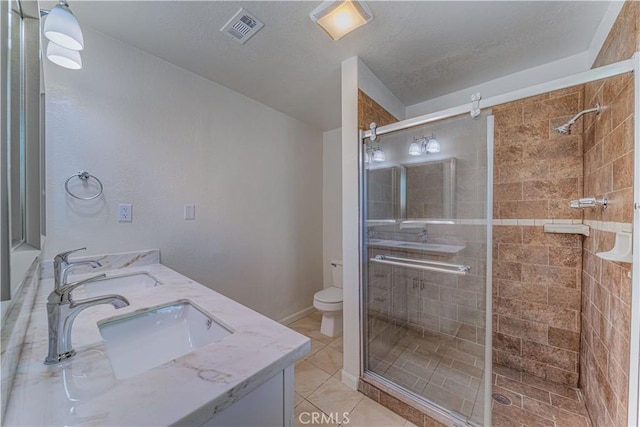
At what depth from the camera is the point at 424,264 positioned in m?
1.73

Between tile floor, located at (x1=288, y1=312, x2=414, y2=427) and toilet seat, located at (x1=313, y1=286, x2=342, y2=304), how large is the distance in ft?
1.36

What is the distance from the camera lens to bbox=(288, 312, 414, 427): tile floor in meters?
1.43

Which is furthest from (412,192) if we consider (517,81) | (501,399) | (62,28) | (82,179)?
(82,179)

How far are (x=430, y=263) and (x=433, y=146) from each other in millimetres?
805

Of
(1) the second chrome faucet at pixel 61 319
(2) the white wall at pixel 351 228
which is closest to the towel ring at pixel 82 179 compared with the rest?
(1) the second chrome faucet at pixel 61 319

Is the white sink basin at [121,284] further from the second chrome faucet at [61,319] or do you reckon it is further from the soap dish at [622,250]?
the soap dish at [622,250]

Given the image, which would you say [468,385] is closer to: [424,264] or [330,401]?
[424,264]

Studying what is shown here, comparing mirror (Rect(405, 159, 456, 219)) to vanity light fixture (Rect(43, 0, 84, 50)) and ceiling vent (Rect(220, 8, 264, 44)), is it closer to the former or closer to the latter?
ceiling vent (Rect(220, 8, 264, 44))

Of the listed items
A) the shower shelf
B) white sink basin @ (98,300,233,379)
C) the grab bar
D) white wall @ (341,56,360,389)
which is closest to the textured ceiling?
white wall @ (341,56,360,389)

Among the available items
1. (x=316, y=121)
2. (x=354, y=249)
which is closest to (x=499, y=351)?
(x=354, y=249)

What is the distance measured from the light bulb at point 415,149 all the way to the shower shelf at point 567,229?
3.48 feet

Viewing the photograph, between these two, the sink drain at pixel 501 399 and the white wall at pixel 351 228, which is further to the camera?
the white wall at pixel 351 228

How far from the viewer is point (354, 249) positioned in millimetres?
1729

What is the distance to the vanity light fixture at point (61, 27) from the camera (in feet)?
3.02
